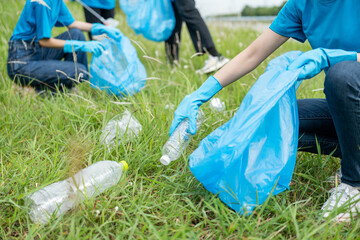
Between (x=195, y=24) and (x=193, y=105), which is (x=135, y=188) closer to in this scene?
(x=193, y=105)

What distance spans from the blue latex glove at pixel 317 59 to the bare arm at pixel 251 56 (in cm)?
Answer: 23

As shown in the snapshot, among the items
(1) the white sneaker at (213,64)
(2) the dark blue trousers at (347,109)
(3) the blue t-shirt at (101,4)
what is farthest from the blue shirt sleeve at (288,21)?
(3) the blue t-shirt at (101,4)

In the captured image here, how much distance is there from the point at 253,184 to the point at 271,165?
0.10 metres

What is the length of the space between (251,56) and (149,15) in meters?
1.74

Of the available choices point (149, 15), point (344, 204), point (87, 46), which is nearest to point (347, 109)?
point (344, 204)

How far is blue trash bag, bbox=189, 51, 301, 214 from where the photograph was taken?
1.21 meters

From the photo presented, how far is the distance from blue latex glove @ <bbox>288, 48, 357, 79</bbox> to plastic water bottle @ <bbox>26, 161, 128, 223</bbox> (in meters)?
0.87

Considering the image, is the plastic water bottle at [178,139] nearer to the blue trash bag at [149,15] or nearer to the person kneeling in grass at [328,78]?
the person kneeling in grass at [328,78]

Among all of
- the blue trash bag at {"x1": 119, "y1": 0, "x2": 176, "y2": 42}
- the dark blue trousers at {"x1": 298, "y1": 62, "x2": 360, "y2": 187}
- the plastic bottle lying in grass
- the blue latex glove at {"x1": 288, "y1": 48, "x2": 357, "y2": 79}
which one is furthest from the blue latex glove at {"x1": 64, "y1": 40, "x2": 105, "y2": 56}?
the dark blue trousers at {"x1": 298, "y1": 62, "x2": 360, "y2": 187}

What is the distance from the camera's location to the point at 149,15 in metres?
3.03

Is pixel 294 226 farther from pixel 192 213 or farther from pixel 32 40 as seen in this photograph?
pixel 32 40

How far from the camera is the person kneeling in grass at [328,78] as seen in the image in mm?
1247

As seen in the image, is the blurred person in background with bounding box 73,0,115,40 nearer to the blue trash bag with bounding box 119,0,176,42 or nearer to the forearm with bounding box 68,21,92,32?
the blue trash bag with bounding box 119,0,176,42

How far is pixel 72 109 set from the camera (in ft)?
7.01
